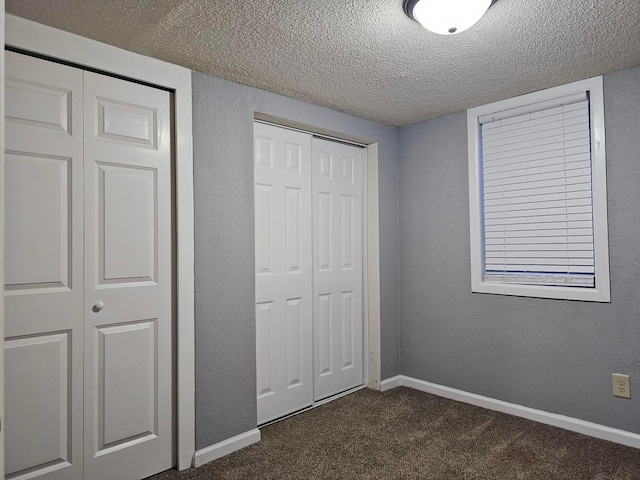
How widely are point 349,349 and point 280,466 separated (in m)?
1.30

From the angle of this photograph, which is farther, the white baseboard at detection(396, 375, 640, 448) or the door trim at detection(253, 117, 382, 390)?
the door trim at detection(253, 117, 382, 390)

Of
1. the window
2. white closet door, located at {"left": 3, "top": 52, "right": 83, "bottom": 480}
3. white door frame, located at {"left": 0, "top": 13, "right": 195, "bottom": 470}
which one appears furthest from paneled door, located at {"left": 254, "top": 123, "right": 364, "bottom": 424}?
white closet door, located at {"left": 3, "top": 52, "right": 83, "bottom": 480}

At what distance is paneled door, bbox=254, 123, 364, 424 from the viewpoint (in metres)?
2.96

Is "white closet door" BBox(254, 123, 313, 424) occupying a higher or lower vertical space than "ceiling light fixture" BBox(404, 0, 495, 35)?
lower

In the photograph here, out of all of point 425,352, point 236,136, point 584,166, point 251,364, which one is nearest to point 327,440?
point 251,364

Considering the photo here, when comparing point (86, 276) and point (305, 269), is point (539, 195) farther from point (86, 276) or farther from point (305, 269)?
point (86, 276)

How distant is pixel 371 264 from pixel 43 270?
7.64 feet

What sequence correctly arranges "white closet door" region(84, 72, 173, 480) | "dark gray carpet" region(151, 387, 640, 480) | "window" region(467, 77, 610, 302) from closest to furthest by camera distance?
"white closet door" region(84, 72, 173, 480), "dark gray carpet" region(151, 387, 640, 480), "window" region(467, 77, 610, 302)

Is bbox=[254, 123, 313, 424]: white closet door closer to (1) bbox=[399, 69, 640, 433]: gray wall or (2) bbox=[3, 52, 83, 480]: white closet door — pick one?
(1) bbox=[399, 69, 640, 433]: gray wall

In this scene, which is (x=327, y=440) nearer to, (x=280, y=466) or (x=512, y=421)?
(x=280, y=466)

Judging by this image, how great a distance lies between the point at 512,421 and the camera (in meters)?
2.89

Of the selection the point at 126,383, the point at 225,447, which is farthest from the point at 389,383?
the point at 126,383

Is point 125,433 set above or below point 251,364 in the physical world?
→ below

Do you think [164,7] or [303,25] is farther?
[303,25]
